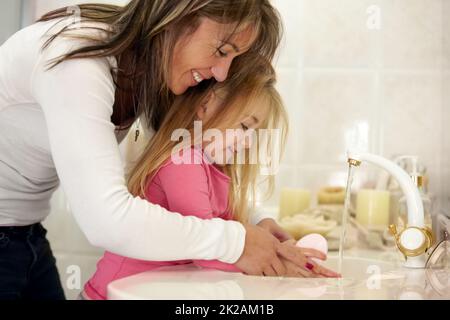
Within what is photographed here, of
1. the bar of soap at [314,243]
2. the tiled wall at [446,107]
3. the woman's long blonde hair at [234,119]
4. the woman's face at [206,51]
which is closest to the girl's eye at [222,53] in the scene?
the woman's face at [206,51]

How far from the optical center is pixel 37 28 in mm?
857

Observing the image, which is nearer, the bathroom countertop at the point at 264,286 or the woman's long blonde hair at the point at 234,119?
the bathroom countertop at the point at 264,286

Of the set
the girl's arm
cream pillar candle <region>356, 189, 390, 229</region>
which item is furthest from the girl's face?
cream pillar candle <region>356, 189, 390, 229</region>

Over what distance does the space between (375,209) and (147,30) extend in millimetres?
704

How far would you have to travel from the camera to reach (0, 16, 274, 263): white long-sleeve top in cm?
71

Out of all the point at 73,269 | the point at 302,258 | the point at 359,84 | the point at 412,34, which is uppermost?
the point at 412,34

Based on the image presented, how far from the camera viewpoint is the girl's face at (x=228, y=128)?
1.05 meters

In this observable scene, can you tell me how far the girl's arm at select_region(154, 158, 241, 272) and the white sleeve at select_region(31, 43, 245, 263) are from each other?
0.14m

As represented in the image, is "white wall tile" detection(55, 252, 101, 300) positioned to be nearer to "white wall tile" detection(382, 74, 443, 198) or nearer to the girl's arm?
the girl's arm

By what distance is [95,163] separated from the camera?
2.33 feet

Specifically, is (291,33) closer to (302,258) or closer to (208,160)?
(208,160)

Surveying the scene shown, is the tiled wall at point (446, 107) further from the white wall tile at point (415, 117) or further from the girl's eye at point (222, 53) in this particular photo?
the girl's eye at point (222, 53)

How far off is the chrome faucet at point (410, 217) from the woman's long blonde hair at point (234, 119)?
23cm

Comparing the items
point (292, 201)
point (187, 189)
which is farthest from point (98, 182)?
point (292, 201)
